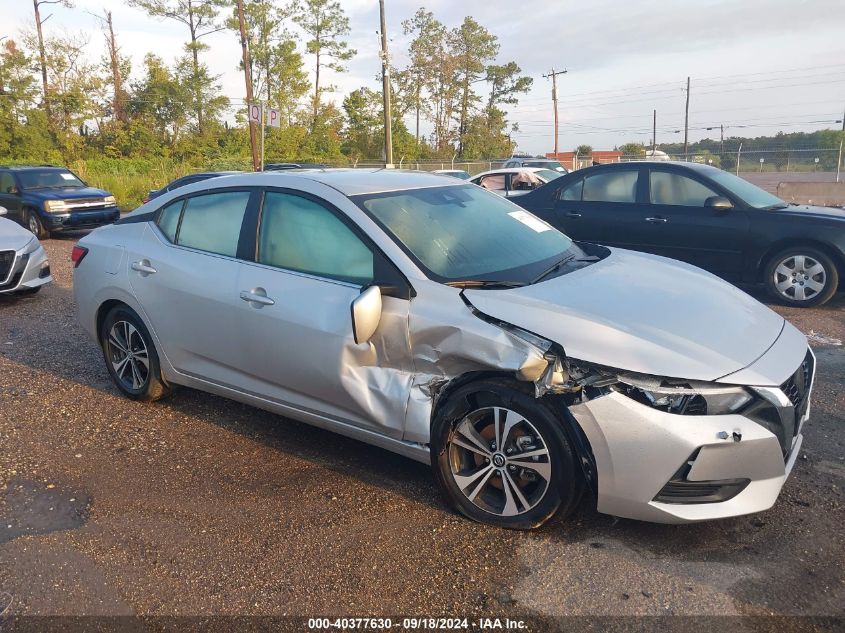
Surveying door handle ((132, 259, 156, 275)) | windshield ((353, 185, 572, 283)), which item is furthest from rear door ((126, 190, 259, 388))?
windshield ((353, 185, 572, 283))

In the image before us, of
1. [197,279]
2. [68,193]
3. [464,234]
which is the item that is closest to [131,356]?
[197,279]

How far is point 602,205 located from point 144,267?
18.7 feet

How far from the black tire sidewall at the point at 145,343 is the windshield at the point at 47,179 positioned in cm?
1245

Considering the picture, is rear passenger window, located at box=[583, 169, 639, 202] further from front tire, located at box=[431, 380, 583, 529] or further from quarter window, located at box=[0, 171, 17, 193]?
quarter window, located at box=[0, 171, 17, 193]

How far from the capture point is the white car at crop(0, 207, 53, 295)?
26.0 feet

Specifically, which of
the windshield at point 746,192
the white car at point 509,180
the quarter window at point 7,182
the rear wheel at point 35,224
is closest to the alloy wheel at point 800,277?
the windshield at point 746,192

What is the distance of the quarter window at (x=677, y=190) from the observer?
25.8ft

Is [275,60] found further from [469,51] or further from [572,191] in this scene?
[572,191]

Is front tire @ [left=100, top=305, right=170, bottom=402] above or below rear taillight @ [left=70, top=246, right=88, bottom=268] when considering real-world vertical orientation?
below

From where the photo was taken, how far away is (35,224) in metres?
14.9

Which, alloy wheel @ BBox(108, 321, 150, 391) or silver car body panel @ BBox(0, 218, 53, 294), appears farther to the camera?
silver car body panel @ BBox(0, 218, 53, 294)

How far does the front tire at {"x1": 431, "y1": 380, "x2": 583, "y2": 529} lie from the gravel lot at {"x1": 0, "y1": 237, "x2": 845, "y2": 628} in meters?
0.12

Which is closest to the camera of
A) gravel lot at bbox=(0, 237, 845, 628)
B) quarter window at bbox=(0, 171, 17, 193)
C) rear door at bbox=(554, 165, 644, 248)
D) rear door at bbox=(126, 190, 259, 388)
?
gravel lot at bbox=(0, 237, 845, 628)

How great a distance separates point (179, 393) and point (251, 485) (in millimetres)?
1686
